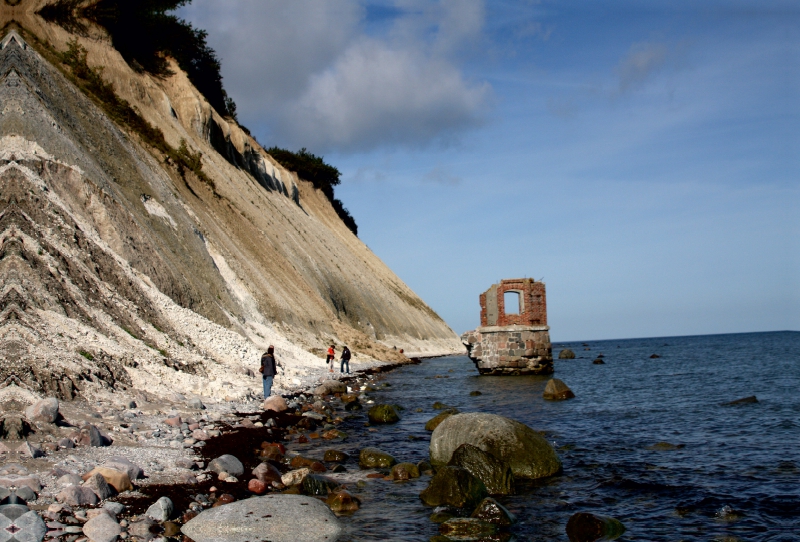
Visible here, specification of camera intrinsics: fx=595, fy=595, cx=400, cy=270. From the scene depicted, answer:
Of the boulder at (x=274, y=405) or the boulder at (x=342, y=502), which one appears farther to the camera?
the boulder at (x=274, y=405)

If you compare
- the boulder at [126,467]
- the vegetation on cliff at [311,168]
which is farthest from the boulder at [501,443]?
the vegetation on cliff at [311,168]

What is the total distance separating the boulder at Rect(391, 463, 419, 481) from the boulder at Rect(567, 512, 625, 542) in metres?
3.71

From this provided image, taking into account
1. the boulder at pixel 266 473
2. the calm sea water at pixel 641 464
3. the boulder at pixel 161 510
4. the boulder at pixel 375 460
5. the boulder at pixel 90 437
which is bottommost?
the calm sea water at pixel 641 464

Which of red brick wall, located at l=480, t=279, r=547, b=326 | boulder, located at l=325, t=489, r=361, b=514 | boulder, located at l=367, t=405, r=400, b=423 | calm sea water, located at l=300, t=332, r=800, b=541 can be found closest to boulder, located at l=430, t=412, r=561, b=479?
calm sea water, located at l=300, t=332, r=800, b=541

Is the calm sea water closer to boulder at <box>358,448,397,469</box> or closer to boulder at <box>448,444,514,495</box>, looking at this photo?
boulder at <box>448,444,514,495</box>

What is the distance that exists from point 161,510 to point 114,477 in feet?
3.56

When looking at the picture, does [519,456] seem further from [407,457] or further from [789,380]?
[789,380]

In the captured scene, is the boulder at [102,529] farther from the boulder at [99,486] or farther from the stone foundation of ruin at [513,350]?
the stone foundation of ruin at [513,350]

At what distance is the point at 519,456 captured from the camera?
11.7m

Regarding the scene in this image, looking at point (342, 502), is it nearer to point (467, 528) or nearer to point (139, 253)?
point (467, 528)

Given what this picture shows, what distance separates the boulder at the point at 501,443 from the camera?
11578mm

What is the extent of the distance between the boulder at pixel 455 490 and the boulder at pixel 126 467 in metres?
4.54

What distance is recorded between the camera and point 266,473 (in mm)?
10477

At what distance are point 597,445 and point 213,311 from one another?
18304 millimetres
